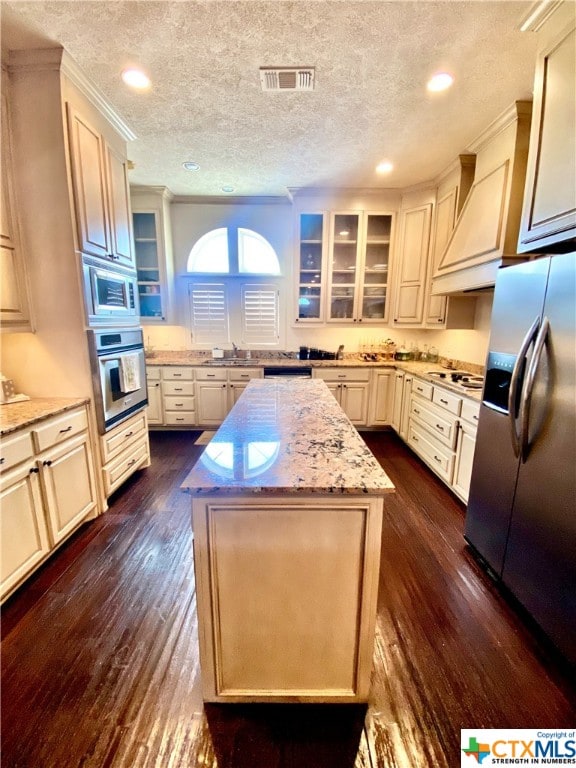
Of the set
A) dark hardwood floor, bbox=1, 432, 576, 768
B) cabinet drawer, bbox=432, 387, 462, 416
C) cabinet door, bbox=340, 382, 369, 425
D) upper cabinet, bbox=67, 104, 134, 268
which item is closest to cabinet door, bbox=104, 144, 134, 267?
upper cabinet, bbox=67, 104, 134, 268

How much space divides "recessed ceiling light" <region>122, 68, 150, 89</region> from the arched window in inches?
86.1

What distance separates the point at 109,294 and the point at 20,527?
1.59m

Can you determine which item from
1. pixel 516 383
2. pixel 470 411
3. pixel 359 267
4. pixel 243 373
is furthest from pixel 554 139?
pixel 243 373

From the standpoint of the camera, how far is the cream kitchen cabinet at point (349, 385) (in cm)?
392

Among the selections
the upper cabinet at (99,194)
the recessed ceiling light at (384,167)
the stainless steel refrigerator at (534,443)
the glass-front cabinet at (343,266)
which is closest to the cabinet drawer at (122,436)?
the upper cabinet at (99,194)

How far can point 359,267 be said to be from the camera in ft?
13.1

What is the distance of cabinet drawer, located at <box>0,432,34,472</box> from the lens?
4.98 feet

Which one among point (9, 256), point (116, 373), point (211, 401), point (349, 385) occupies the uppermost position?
point (9, 256)

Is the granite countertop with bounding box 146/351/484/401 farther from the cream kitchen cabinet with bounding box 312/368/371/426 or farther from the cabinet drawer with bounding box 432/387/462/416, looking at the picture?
the cabinet drawer with bounding box 432/387/462/416

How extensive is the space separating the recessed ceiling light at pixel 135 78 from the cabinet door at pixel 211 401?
2.71 metres

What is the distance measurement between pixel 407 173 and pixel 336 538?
371cm

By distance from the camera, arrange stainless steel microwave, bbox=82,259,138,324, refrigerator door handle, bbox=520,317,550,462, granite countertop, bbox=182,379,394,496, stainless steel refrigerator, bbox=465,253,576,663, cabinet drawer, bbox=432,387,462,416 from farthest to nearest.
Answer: cabinet drawer, bbox=432,387,462,416 < stainless steel microwave, bbox=82,259,138,324 < refrigerator door handle, bbox=520,317,550,462 < stainless steel refrigerator, bbox=465,253,576,663 < granite countertop, bbox=182,379,394,496

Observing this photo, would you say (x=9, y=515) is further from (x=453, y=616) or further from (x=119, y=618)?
(x=453, y=616)

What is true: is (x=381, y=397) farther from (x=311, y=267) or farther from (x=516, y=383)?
(x=516, y=383)
